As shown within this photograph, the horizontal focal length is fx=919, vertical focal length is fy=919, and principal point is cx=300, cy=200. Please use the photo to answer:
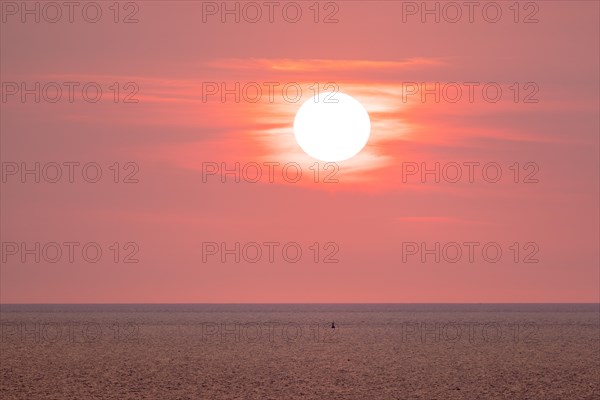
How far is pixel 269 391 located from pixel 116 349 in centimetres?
2465

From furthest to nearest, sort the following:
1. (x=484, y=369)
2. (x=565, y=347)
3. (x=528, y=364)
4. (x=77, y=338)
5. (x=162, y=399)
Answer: (x=77, y=338) < (x=565, y=347) < (x=528, y=364) < (x=484, y=369) < (x=162, y=399)

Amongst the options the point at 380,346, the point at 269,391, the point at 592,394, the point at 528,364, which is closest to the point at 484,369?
the point at 528,364

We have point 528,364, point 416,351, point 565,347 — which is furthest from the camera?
point 565,347

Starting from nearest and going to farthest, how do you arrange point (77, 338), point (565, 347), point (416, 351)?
point (416, 351) < point (565, 347) < point (77, 338)

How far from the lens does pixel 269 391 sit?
35.9 metres

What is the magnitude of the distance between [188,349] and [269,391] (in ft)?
76.3

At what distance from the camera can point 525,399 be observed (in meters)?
34.2

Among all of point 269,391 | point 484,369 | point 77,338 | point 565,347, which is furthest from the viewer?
point 77,338

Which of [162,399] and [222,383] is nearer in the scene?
[162,399]

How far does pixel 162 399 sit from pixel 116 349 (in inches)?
1009

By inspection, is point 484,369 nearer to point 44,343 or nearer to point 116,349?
point 116,349

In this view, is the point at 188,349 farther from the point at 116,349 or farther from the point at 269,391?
the point at 269,391

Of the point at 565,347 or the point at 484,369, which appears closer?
the point at 484,369

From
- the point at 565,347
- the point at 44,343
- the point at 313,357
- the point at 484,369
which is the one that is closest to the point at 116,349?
the point at 44,343
